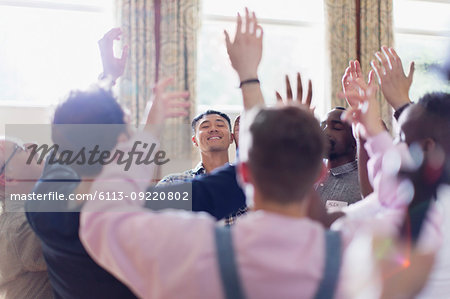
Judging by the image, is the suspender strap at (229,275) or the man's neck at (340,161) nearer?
the suspender strap at (229,275)

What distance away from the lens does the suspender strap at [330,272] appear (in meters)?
0.75

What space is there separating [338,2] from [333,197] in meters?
3.26

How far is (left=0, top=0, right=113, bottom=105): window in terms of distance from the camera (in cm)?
437

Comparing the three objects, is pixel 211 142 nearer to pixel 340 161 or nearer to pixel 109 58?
pixel 340 161

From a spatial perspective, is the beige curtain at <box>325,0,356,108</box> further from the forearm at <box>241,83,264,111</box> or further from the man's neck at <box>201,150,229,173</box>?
the forearm at <box>241,83,264,111</box>

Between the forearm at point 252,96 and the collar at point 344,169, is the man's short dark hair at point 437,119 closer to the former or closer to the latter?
the forearm at point 252,96

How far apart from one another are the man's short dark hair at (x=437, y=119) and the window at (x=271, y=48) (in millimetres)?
3745

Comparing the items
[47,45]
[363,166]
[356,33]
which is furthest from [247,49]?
[356,33]

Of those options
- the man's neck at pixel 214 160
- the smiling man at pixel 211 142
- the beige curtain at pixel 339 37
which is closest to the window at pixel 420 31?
the beige curtain at pixel 339 37

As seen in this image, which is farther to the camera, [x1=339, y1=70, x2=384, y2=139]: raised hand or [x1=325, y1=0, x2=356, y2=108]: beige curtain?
[x1=325, y1=0, x2=356, y2=108]: beige curtain

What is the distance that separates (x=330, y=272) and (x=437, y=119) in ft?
1.59

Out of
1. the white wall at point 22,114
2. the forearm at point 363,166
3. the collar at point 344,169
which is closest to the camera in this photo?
the forearm at point 363,166

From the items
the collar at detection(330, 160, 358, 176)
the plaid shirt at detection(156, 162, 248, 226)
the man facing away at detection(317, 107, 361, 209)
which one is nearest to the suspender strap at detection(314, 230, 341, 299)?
the plaid shirt at detection(156, 162, 248, 226)

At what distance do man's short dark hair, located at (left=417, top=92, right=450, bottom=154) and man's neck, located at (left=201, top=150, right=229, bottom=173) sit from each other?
171 centimetres
